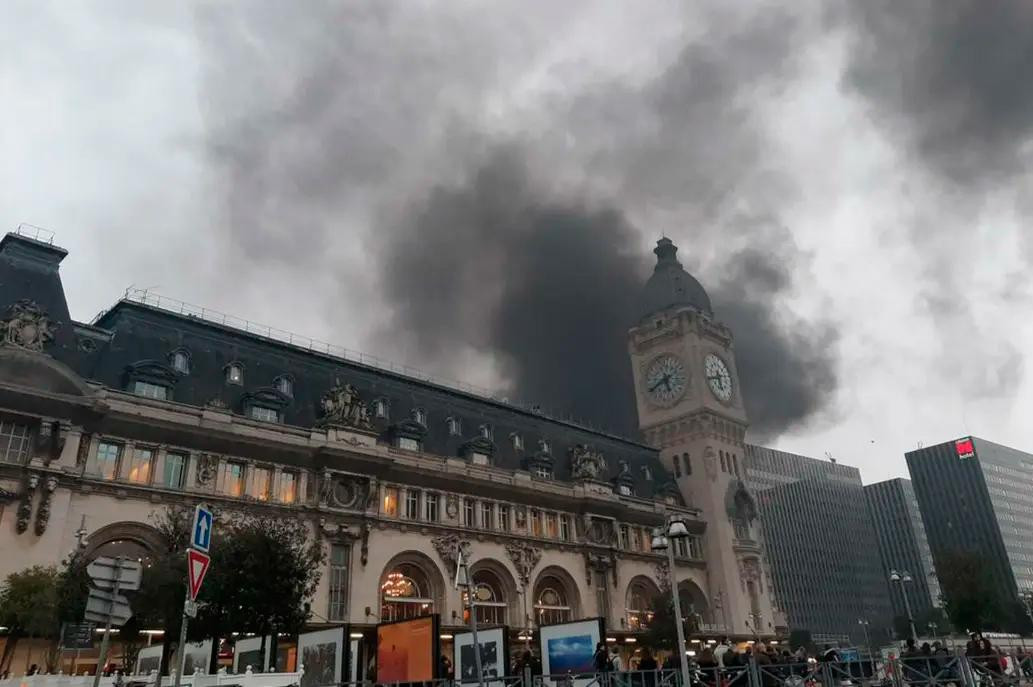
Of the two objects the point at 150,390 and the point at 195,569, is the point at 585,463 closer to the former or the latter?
the point at 150,390

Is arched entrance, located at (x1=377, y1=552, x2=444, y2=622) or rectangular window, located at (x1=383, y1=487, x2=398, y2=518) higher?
rectangular window, located at (x1=383, y1=487, x2=398, y2=518)

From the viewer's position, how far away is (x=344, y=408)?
5581 cm

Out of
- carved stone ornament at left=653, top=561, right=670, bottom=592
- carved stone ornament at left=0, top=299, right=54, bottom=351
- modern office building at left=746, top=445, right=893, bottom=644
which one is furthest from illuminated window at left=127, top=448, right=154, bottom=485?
modern office building at left=746, top=445, right=893, bottom=644

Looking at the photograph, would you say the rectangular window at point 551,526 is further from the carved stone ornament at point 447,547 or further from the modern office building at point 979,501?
the modern office building at point 979,501

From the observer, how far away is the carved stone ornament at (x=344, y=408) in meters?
55.1

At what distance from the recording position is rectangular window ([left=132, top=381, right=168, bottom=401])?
4803 cm

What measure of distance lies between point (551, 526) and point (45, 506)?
39.4m

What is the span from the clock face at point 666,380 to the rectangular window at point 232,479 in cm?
5337

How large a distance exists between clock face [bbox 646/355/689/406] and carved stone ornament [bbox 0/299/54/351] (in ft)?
210

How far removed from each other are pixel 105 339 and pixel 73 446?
364 inches

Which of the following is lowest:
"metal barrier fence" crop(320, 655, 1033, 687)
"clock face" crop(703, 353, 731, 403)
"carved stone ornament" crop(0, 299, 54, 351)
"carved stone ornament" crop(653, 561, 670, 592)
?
"metal barrier fence" crop(320, 655, 1033, 687)

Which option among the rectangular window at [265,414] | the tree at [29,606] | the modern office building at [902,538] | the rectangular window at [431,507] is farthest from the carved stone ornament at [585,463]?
the modern office building at [902,538]

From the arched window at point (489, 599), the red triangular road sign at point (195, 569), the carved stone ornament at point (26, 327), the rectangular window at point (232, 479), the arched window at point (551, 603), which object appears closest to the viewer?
the red triangular road sign at point (195, 569)

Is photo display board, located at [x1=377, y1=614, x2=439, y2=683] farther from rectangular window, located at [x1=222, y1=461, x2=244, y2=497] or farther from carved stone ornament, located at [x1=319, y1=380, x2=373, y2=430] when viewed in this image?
carved stone ornament, located at [x1=319, y1=380, x2=373, y2=430]
